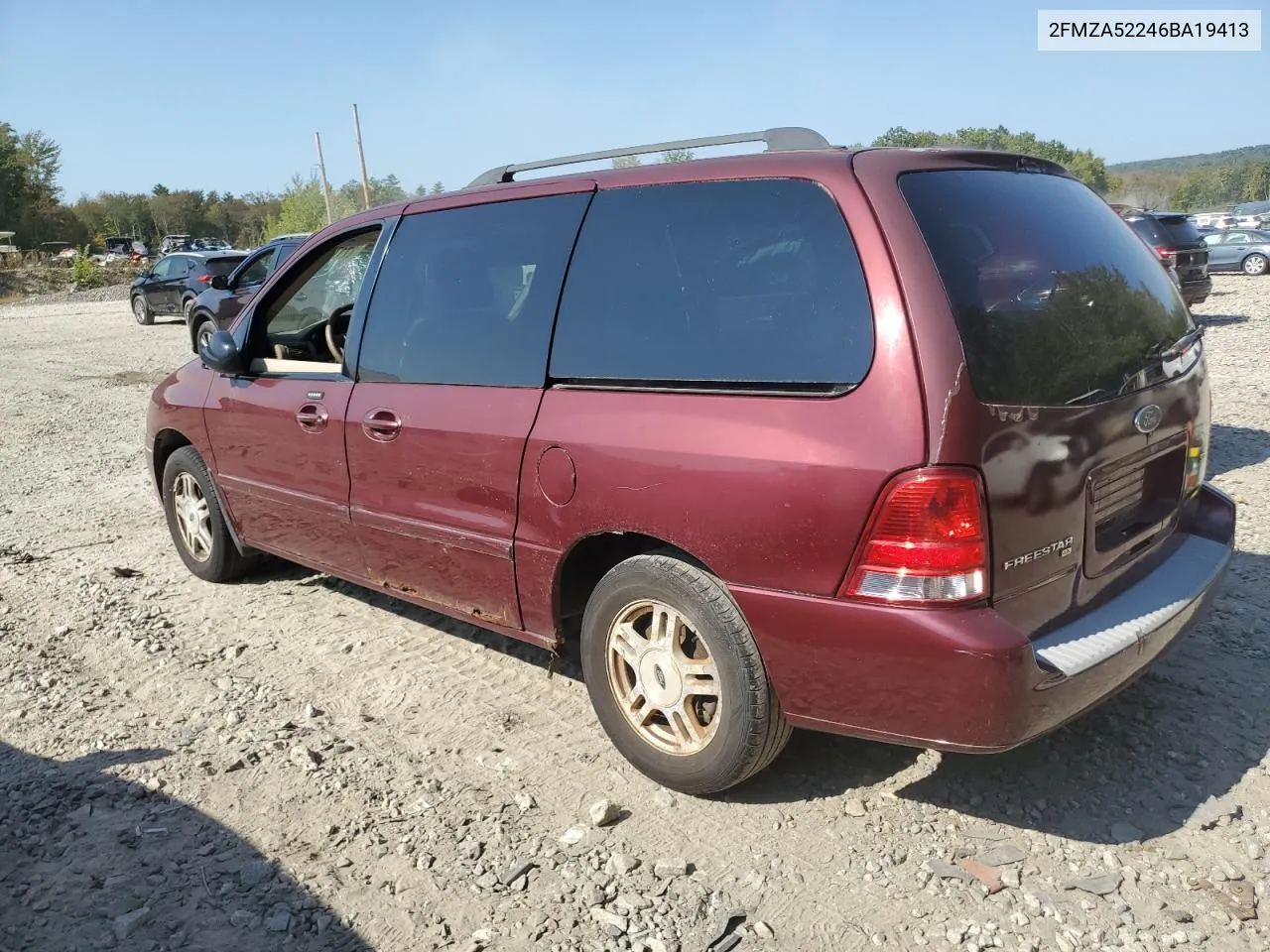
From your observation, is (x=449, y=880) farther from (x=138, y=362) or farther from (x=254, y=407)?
(x=138, y=362)

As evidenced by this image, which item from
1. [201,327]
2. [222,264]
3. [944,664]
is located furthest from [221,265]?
[944,664]

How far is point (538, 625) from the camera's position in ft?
11.1

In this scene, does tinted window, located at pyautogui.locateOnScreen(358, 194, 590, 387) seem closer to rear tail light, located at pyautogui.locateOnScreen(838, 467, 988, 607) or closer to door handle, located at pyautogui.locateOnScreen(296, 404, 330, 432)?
door handle, located at pyautogui.locateOnScreen(296, 404, 330, 432)

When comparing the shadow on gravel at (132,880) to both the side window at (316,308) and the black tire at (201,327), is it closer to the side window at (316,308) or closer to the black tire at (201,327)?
the side window at (316,308)

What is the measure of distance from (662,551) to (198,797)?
1698 mm

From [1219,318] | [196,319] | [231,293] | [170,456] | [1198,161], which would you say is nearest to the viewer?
[170,456]

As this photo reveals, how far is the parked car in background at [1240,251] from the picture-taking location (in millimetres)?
23297

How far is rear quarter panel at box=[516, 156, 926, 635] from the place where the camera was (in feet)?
8.05

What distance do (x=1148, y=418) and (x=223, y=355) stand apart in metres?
3.82

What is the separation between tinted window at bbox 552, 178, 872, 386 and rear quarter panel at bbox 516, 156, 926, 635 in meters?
0.06

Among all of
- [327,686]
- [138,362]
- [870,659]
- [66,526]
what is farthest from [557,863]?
[138,362]

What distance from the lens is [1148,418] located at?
2.85 m

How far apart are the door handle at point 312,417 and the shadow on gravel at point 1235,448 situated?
17.5 feet

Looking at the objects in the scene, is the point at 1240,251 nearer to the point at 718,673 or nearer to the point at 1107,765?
the point at 1107,765
